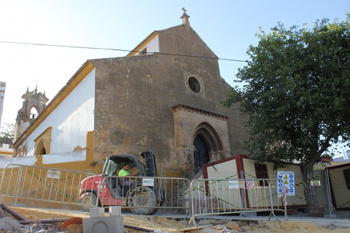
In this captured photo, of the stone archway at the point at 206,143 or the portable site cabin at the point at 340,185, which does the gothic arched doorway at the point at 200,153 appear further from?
the portable site cabin at the point at 340,185

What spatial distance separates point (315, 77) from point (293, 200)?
5.06 meters

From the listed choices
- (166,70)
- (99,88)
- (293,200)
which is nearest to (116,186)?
(99,88)

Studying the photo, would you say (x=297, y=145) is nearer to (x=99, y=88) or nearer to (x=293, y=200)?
(x=293, y=200)

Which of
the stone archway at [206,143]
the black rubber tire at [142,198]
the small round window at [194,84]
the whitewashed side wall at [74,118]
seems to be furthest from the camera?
the small round window at [194,84]

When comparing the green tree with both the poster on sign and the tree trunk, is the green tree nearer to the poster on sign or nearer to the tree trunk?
the tree trunk

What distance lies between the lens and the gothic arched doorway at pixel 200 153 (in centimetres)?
1642

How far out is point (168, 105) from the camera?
15883mm

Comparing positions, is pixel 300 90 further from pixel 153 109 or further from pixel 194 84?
pixel 194 84

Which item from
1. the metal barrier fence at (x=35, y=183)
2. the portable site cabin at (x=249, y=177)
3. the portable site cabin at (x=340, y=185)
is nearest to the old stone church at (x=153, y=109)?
the metal barrier fence at (x=35, y=183)

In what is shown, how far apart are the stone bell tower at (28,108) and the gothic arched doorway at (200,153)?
20.5 metres

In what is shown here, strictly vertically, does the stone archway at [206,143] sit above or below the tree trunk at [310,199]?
above

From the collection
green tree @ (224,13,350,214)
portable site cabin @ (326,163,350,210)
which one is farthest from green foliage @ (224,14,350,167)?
portable site cabin @ (326,163,350,210)

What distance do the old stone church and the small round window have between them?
6 centimetres

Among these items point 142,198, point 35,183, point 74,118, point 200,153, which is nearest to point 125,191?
point 142,198
